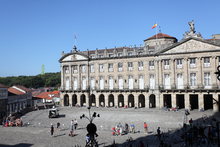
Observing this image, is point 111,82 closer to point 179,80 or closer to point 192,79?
point 179,80

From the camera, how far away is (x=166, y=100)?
5028 centimetres

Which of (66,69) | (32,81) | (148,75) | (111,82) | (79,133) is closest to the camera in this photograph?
(79,133)

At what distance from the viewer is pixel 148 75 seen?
161 feet

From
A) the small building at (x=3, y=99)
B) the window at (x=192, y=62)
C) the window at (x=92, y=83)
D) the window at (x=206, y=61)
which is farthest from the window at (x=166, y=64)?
the small building at (x=3, y=99)

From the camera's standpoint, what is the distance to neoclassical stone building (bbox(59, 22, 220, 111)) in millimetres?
43969

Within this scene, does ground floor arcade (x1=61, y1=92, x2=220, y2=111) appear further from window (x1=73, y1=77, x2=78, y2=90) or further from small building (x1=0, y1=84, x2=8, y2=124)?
small building (x1=0, y1=84, x2=8, y2=124)

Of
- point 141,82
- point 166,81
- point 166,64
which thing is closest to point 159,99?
point 166,81

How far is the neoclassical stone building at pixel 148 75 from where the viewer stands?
4397 centimetres

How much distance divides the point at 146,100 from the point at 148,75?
5276 millimetres

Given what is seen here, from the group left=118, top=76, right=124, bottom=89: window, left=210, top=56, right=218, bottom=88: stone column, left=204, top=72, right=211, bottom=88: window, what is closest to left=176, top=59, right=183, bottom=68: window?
left=204, top=72, right=211, bottom=88: window

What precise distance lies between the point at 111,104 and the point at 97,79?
6.93 m

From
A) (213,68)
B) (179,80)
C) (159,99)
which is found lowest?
(159,99)

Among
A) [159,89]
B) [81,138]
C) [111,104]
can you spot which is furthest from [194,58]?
[81,138]

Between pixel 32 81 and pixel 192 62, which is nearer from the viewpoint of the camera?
pixel 192 62
